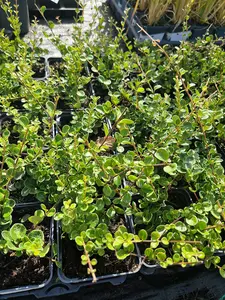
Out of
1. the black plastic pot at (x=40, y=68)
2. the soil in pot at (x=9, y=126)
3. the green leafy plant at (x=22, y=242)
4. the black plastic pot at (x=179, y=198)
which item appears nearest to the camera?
the green leafy plant at (x=22, y=242)

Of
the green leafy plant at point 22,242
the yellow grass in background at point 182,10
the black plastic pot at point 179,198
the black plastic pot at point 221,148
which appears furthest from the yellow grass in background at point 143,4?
A: the green leafy plant at point 22,242

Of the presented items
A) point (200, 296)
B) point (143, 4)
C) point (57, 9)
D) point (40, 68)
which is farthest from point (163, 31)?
point (200, 296)

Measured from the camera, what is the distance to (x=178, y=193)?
118cm

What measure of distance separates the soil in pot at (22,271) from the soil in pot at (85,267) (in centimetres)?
7

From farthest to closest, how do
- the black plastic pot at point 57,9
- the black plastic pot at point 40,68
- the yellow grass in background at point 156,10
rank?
the black plastic pot at point 57,9, the yellow grass in background at point 156,10, the black plastic pot at point 40,68

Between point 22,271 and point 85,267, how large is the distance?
205 millimetres

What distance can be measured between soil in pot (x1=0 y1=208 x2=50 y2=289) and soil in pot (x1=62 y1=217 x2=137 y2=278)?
7 centimetres

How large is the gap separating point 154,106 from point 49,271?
721 mm

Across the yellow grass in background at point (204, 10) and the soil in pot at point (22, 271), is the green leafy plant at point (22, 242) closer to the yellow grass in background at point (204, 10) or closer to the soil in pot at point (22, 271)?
the soil in pot at point (22, 271)

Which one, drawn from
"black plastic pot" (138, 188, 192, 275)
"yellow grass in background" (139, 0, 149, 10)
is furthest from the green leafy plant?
"yellow grass in background" (139, 0, 149, 10)

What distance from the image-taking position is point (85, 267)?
1.00 m

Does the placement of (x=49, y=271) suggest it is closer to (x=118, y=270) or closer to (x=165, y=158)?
(x=118, y=270)

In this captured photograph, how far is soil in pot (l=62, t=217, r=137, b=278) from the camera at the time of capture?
979 millimetres

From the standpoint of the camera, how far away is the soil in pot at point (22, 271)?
3.12 feet
